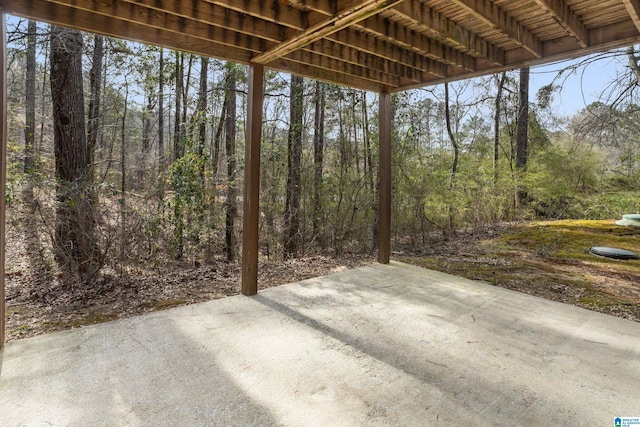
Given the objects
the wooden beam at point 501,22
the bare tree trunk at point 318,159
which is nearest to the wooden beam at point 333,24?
the wooden beam at point 501,22

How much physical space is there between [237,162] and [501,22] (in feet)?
14.1

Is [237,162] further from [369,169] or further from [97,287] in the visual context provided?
[97,287]

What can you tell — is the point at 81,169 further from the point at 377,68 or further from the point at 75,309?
the point at 377,68

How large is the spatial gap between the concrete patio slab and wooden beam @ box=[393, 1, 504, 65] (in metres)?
2.45

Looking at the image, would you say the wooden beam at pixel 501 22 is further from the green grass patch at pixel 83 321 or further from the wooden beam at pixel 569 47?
the green grass patch at pixel 83 321

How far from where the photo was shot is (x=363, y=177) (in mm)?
6398

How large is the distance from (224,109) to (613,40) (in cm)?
583

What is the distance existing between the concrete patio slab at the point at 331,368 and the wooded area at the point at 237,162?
1.80 m

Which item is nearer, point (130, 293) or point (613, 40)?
point (613, 40)

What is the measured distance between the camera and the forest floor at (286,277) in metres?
3.04

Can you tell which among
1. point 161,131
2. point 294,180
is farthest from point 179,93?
point 294,180

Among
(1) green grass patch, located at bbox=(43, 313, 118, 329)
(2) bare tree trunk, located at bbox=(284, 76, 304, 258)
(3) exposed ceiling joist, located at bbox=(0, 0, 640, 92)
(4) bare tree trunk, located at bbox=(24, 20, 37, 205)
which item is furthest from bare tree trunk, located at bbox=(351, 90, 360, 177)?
(4) bare tree trunk, located at bbox=(24, 20, 37, 205)

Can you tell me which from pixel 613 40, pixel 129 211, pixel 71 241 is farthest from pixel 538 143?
pixel 71 241

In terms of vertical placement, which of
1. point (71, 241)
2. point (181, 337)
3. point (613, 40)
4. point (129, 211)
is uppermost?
point (613, 40)
